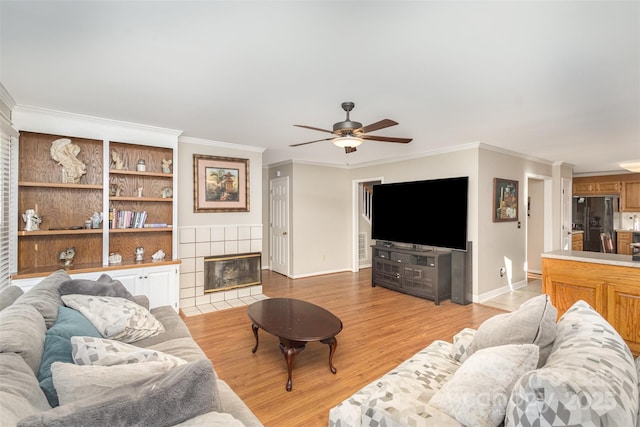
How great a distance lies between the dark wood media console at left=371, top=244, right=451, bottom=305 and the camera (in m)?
4.53

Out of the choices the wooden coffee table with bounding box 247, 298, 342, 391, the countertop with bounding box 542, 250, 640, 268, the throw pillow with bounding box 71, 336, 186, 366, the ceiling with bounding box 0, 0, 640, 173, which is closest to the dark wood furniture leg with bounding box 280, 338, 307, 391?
the wooden coffee table with bounding box 247, 298, 342, 391

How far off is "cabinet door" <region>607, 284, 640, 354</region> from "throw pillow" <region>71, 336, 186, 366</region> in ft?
12.4

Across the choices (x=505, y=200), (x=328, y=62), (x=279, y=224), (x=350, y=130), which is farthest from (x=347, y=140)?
(x=279, y=224)

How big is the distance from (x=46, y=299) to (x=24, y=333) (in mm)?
663

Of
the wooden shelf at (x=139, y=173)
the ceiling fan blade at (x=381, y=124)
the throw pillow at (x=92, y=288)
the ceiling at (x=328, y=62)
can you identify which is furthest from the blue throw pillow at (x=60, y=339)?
the ceiling fan blade at (x=381, y=124)

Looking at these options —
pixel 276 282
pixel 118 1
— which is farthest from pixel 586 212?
pixel 118 1

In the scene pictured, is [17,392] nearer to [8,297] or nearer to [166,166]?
[8,297]

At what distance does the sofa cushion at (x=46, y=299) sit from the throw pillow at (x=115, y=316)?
0.26 feet

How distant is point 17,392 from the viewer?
0.93 metres

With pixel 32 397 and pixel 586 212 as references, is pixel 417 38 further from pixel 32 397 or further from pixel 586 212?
pixel 586 212

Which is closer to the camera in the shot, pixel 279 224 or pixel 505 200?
pixel 505 200

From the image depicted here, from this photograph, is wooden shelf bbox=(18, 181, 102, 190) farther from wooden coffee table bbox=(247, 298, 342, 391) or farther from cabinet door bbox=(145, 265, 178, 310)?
wooden coffee table bbox=(247, 298, 342, 391)

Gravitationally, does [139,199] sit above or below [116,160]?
below

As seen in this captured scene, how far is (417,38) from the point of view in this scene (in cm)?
179
